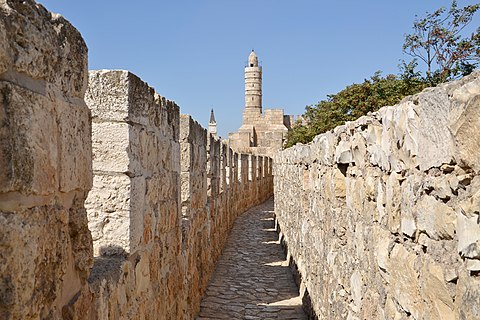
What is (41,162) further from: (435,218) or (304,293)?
(304,293)

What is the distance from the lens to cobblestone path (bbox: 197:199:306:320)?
527 centimetres

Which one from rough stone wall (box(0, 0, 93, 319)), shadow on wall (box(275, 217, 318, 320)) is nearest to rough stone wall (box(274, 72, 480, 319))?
shadow on wall (box(275, 217, 318, 320))

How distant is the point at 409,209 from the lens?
1915mm

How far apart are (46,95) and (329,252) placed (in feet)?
9.26

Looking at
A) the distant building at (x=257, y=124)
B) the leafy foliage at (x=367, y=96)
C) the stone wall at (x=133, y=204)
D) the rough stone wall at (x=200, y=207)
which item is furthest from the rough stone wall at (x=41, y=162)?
the distant building at (x=257, y=124)

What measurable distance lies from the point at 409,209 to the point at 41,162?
1324 mm

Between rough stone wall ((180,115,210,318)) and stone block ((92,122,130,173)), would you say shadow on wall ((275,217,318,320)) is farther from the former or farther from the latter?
stone block ((92,122,130,173))

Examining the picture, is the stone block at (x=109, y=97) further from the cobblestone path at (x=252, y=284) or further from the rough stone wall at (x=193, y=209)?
the cobblestone path at (x=252, y=284)

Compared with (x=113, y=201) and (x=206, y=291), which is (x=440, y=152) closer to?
(x=113, y=201)

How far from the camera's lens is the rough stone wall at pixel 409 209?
1396 mm

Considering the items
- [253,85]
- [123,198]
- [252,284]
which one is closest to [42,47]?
[123,198]

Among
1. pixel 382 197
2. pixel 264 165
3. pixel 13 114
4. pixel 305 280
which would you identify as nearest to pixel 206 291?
pixel 305 280

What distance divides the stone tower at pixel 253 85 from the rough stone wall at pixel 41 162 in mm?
36257

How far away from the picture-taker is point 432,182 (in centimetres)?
166
